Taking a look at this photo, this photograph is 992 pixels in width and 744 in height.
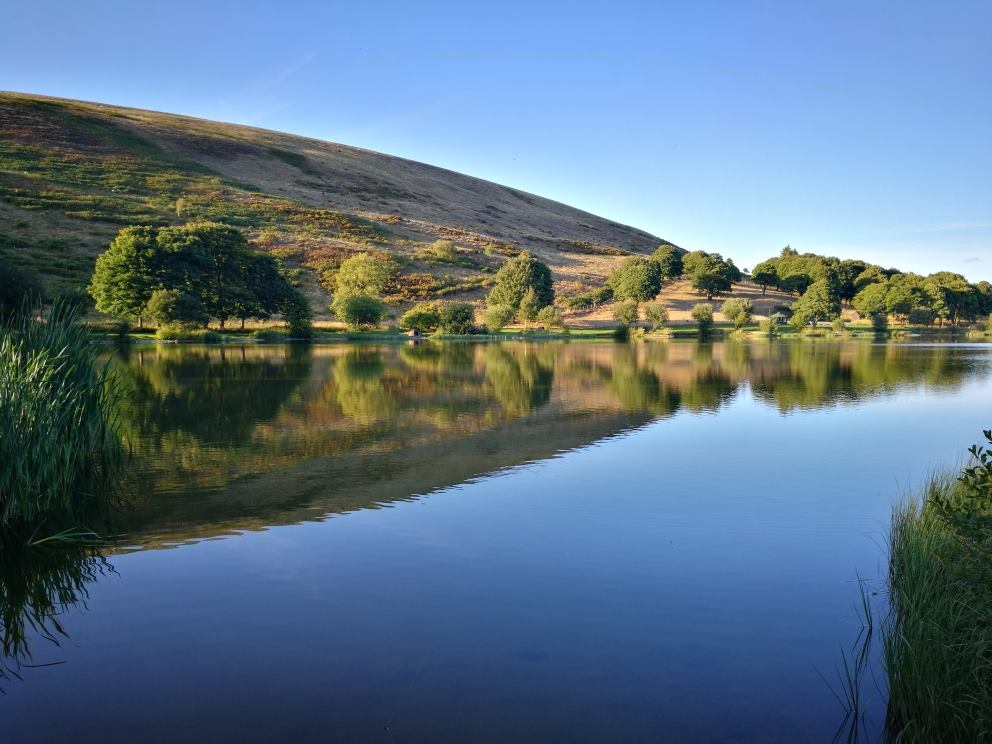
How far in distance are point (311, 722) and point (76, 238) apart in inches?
4085

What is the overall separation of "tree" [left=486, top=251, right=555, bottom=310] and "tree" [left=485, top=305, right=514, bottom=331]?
13.3 feet

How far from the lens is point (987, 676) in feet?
20.0

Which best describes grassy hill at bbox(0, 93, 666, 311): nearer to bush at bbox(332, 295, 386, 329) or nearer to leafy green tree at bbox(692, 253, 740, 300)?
bush at bbox(332, 295, 386, 329)

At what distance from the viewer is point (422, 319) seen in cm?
8925

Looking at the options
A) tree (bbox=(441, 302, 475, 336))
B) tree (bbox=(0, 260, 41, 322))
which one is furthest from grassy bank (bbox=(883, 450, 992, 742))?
tree (bbox=(441, 302, 475, 336))

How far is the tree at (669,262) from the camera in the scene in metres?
133

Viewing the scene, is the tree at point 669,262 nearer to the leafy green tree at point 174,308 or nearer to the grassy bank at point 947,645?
the leafy green tree at point 174,308

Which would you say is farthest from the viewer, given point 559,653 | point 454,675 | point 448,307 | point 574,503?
point 448,307

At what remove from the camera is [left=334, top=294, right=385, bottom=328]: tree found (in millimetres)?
85438

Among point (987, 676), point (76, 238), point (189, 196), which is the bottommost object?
point (987, 676)

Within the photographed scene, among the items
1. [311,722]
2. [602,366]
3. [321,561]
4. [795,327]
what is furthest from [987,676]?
[795,327]

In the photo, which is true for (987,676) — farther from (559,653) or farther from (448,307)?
(448,307)

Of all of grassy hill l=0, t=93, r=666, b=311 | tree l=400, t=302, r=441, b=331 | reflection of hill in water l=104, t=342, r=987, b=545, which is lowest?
reflection of hill in water l=104, t=342, r=987, b=545

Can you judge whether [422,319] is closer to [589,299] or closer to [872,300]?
[589,299]
